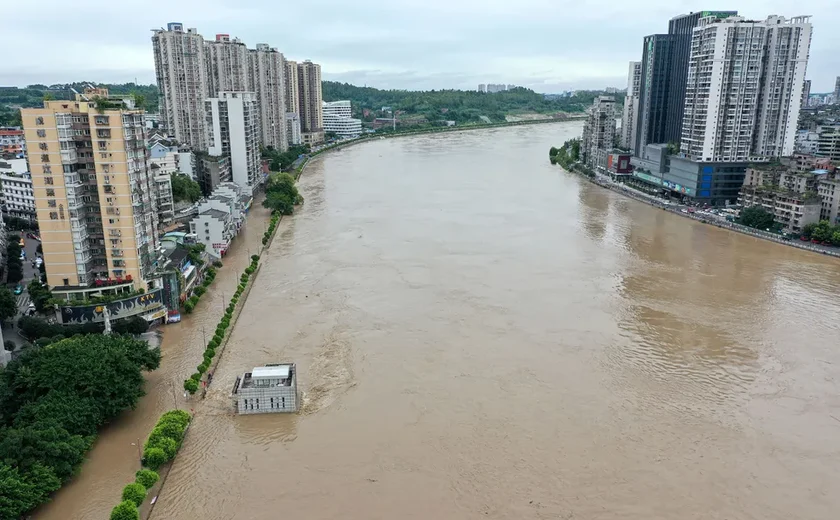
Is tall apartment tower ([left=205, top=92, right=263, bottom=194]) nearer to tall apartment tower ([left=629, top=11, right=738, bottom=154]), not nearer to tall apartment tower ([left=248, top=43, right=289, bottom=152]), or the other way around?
tall apartment tower ([left=248, top=43, right=289, bottom=152])

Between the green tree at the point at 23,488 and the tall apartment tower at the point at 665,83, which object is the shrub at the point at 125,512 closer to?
the green tree at the point at 23,488

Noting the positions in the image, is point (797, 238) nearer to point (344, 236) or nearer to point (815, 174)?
point (815, 174)

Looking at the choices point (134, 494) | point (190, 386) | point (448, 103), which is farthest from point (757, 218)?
point (448, 103)

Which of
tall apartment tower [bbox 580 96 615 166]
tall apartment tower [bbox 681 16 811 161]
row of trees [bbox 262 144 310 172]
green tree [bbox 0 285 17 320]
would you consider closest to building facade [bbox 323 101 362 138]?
row of trees [bbox 262 144 310 172]

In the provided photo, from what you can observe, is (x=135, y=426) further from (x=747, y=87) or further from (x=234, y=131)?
(x=747, y=87)

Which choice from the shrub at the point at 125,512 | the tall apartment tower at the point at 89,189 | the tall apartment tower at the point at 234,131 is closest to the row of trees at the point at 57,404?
the shrub at the point at 125,512

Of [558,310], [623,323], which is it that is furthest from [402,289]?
[623,323]
